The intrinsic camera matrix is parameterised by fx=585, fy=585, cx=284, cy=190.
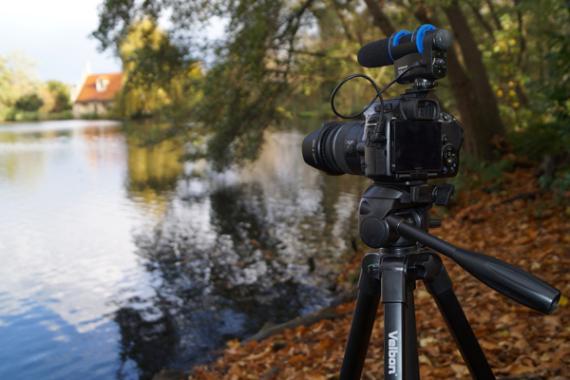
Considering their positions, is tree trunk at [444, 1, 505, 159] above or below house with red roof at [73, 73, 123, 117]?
below

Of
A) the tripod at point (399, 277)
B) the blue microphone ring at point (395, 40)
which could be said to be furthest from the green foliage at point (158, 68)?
the tripod at point (399, 277)

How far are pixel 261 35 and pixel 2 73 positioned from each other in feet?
169

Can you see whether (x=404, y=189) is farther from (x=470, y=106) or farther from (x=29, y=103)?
(x=29, y=103)

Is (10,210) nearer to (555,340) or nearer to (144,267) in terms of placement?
(144,267)

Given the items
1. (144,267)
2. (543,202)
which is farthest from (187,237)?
(543,202)

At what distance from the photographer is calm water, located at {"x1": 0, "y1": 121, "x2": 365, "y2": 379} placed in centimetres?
659

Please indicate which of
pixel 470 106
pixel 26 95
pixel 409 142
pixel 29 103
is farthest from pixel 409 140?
pixel 29 103

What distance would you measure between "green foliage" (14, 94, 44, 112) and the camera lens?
206 ft

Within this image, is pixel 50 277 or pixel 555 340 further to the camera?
pixel 50 277

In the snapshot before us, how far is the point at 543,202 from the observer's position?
287 inches

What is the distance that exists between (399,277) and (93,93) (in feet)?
235

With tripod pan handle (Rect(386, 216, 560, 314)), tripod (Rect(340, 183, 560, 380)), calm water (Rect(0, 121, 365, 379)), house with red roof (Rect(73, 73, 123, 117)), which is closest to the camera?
tripod pan handle (Rect(386, 216, 560, 314))

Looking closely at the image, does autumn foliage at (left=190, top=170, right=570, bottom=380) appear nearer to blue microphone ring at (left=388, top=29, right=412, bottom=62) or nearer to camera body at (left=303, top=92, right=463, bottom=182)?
camera body at (left=303, top=92, right=463, bottom=182)

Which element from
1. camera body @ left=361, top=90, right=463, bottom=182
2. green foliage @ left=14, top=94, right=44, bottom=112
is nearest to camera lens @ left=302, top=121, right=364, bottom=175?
camera body @ left=361, top=90, right=463, bottom=182
